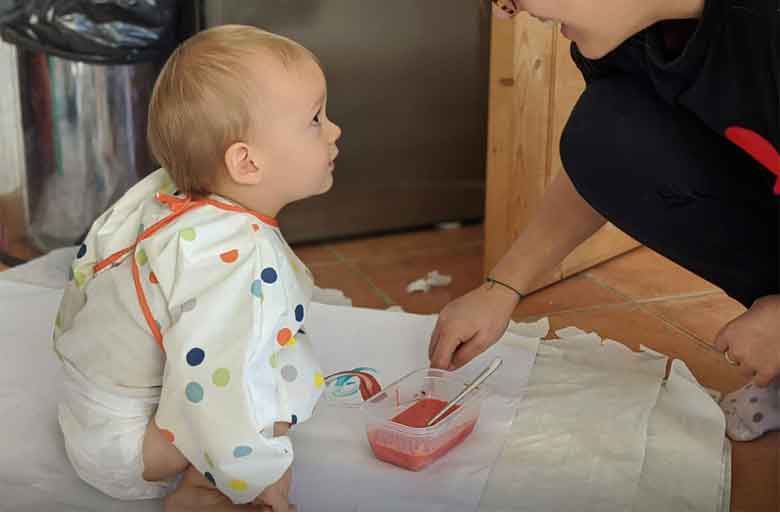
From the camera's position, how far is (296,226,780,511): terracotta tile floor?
4.74 ft

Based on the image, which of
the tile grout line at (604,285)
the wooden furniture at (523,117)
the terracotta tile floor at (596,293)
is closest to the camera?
the terracotta tile floor at (596,293)

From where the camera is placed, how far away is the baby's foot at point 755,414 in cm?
119

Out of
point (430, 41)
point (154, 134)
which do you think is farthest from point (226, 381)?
point (430, 41)

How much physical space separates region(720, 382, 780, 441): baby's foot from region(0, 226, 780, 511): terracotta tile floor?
0.04ft

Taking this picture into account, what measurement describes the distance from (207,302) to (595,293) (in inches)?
37.2

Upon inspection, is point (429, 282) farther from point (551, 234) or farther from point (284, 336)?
point (284, 336)

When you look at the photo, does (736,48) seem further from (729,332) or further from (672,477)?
(672,477)

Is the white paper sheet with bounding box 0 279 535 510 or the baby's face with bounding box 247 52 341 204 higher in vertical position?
the baby's face with bounding box 247 52 341 204

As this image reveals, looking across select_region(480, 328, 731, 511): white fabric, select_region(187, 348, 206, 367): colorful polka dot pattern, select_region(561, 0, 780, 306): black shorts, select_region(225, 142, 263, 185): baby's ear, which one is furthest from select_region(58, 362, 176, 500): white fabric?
select_region(561, 0, 780, 306): black shorts

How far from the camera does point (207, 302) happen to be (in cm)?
91

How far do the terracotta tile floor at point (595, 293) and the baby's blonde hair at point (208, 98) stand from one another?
2.17 feet

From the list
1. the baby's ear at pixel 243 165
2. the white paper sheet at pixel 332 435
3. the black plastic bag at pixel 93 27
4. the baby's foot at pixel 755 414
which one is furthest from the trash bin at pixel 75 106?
the baby's foot at pixel 755 414

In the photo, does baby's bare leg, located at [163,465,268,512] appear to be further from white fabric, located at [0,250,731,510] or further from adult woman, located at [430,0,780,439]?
adult woman, located at [430,0,780,439]

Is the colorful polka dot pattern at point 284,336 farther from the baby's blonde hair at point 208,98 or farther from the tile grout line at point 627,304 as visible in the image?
the tile grout line at point 627,304
